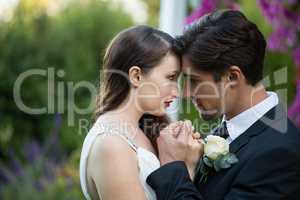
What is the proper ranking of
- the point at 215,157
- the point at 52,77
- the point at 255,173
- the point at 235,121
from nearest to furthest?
the point at 255,173, the point at 215,157, the point at 235,121, the point at 52,77

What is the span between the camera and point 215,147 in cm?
276

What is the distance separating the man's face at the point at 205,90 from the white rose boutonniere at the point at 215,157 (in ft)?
0.46

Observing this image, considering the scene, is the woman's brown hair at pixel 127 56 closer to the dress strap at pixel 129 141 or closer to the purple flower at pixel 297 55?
the dress strap at pixel 129 141

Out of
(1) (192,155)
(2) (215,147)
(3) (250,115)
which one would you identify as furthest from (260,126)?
(1) (192,155)

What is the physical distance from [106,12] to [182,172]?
7767 millimetres

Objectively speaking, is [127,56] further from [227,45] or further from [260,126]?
[260,126]

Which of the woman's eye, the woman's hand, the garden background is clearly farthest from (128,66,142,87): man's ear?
the garden background

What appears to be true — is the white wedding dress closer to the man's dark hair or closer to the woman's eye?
the woman's eye

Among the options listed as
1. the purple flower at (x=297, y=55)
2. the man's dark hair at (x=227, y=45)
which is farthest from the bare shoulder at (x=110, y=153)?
the purple flower at (x=297, y=55)

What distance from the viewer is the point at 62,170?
21.4 feet

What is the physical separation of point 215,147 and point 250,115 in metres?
0.22

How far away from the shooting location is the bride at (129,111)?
2.76 m

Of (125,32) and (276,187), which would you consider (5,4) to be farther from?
(276,187)

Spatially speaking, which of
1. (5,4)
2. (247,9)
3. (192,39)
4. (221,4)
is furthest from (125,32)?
(5,4)
